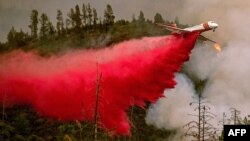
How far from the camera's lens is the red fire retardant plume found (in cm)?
3225

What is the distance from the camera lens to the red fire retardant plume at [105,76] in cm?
3225

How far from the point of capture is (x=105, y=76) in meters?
32.9

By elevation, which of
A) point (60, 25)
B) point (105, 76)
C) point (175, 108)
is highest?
point (60, 25)

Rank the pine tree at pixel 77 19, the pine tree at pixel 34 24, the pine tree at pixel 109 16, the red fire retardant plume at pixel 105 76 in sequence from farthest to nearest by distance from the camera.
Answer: the pine tree at pixel 77 19
the pine tree at pixel 109 16
the pine tree at pixel 34 24
the red fire retardant plume at pixel 105 76

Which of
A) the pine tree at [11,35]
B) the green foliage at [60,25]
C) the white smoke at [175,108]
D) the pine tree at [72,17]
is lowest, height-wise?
the white smoke at [175,108]

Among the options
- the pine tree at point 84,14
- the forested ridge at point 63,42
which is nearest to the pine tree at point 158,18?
the forested ridge at point 63,42

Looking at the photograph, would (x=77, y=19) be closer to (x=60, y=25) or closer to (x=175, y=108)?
(x=60, y=25)

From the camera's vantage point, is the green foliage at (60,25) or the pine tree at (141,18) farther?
the green foliage at (60,25)

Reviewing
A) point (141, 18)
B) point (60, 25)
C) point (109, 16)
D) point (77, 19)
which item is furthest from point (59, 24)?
point (141, 18)

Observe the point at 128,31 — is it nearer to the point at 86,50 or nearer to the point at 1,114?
the point at 86,50

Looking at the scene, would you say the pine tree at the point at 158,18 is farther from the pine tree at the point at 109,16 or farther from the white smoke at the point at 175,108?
the white smoke at the point at 175,108

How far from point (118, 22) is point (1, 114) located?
34.1 feet

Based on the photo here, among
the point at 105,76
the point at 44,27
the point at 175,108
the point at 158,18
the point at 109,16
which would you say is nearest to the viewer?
the point at 105,76

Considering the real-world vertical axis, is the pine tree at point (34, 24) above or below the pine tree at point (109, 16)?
below
